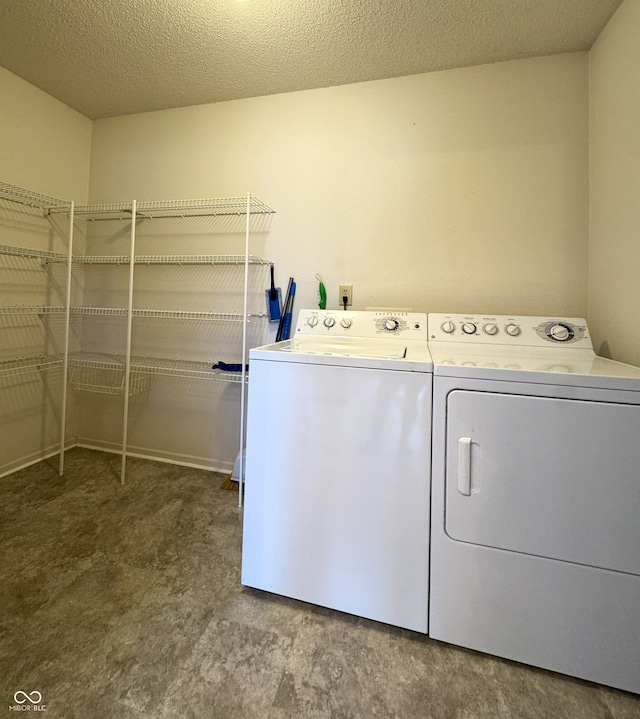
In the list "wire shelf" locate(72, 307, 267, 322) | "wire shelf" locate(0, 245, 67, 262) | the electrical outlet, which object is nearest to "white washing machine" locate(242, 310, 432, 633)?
the electrical outlet

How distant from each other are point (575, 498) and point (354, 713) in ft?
2.58

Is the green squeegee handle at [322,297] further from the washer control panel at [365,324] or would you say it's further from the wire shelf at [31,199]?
the wire shelf at [31,199]

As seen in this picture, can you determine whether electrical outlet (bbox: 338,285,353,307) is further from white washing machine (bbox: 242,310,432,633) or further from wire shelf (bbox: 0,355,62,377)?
wire shelf (bbox: 0,355,62,377)

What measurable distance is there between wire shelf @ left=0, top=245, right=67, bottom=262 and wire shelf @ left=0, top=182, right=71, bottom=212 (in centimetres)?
27

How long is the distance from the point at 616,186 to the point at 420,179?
84 cm

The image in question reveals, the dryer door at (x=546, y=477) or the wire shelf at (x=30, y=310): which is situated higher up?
the wire shelf at (x=30, y=310)

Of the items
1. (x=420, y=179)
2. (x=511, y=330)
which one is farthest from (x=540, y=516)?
(x=420, y=179)

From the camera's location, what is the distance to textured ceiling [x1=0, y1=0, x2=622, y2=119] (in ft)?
4.60

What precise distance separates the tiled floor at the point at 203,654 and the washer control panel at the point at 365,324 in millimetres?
1064

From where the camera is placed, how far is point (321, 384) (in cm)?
106

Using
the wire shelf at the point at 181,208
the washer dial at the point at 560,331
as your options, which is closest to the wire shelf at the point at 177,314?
the wire shelf at the point at 181,208

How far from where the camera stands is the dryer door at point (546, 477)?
847mm

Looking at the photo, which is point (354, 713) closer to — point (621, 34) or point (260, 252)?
point (260, 252)

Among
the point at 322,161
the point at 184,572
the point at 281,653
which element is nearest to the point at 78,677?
the point at 184,572
